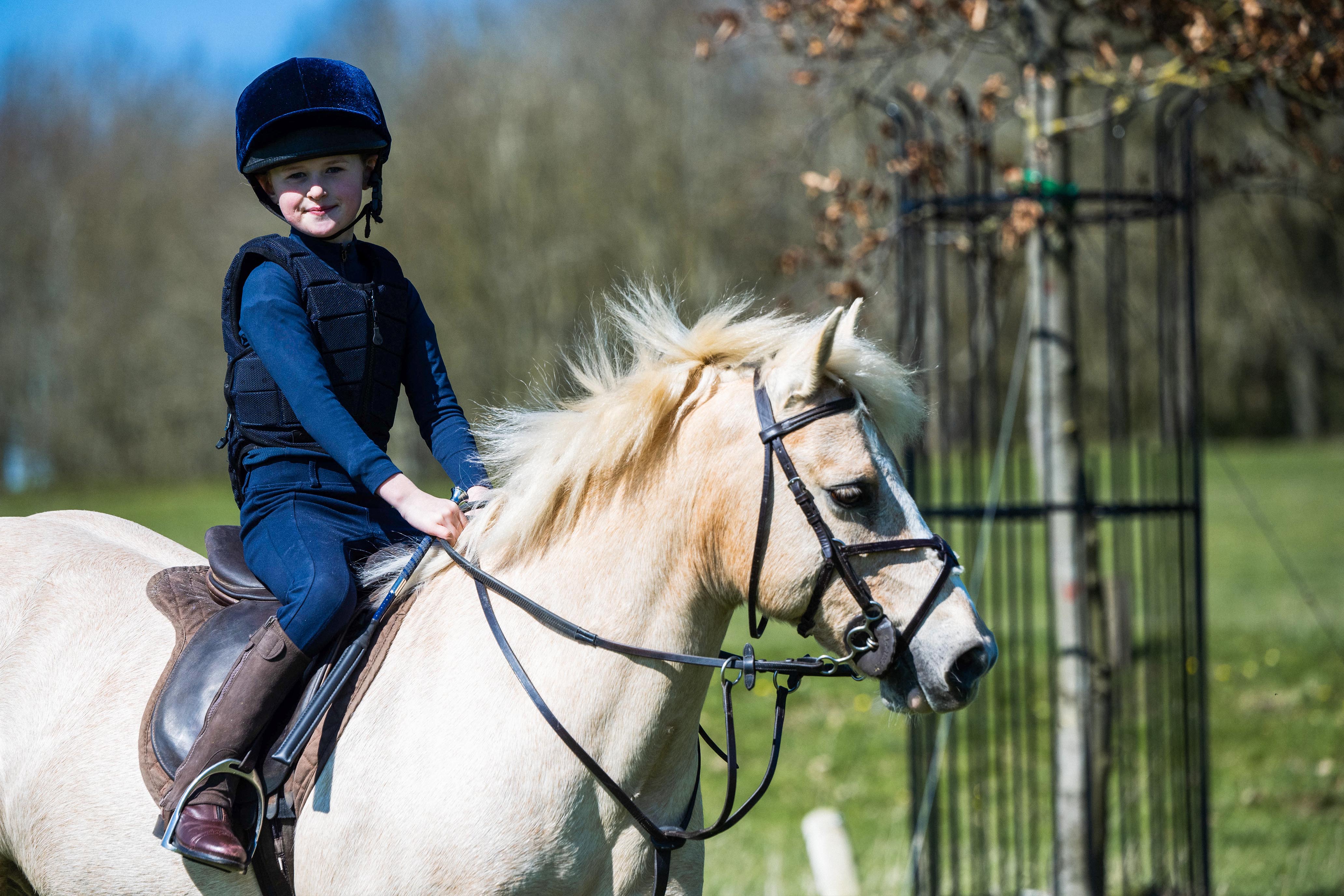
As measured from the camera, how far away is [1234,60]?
16.3 ft

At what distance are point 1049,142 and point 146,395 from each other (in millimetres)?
30898

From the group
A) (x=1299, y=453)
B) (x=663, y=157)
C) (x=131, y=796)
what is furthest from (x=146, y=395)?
(x=131, y=796)

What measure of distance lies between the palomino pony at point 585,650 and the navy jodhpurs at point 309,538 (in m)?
0.22

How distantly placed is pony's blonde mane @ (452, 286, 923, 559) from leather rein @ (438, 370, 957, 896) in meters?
0.10

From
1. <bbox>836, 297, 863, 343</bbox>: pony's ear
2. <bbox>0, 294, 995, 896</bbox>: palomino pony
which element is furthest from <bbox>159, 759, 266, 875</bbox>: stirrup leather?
<bbox>836, 297, 863, 343</bbox>: pony's ear

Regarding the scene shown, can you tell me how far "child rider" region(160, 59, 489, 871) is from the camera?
273 cm

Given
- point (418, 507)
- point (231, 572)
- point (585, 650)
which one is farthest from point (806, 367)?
point (231, 572)

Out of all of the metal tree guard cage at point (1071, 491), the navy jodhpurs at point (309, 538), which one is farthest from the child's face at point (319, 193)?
the metal tree guard cage at point (1071, 491)

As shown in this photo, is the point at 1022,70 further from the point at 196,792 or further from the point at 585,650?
the point at 196,792

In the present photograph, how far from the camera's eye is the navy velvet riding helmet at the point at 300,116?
2.99 meters

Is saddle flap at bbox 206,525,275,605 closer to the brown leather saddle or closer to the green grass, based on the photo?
the brown leather saddle

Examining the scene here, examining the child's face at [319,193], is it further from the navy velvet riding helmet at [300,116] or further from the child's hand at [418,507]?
the child's hand at [418,507]

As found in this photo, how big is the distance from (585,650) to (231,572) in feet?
3.54

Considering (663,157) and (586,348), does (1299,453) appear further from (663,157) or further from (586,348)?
(586,348)
